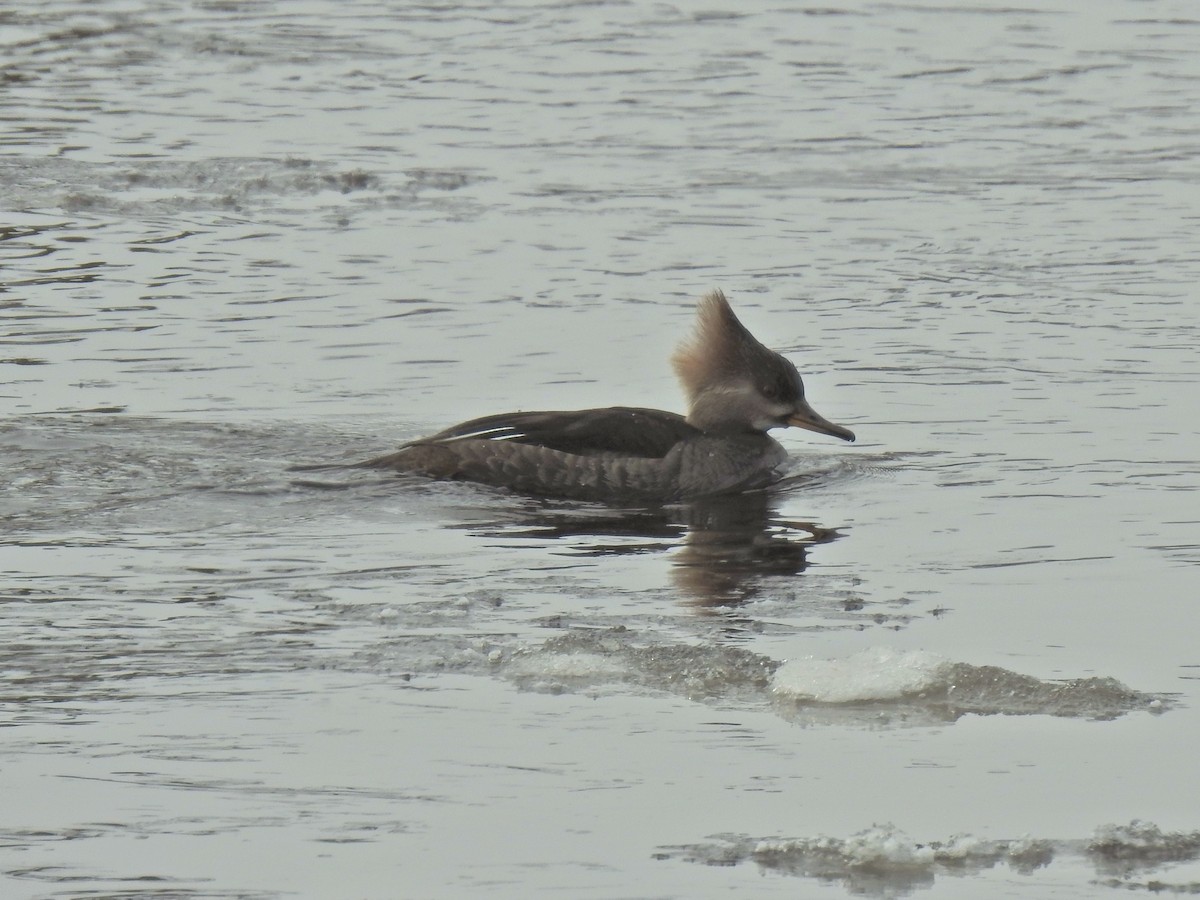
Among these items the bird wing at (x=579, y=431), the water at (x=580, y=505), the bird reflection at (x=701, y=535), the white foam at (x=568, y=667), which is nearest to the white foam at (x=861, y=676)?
the water at (x=580, y=505)

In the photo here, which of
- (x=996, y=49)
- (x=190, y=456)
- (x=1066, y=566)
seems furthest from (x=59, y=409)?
(x=996, y=49)

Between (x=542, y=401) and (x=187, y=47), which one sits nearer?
(x=542, y=401)

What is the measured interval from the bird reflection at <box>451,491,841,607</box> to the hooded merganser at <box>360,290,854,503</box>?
0.82 ft

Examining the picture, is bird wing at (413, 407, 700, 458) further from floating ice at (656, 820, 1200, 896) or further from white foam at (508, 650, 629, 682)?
floating ice at (656, 820, 1200, 896)

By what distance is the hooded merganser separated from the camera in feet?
32.4

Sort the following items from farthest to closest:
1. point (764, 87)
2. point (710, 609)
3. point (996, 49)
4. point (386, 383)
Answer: point (996, 49), point (764, 87), point (386, 383), point (710, 609)

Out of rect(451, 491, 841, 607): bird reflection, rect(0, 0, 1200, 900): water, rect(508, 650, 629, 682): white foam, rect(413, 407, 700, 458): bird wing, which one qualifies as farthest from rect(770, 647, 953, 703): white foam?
rect(413, 407, 700, 458): bird wing

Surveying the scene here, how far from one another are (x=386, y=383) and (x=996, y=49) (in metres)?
11.3

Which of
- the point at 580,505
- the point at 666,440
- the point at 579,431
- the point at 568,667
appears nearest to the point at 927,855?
the point at 568,667

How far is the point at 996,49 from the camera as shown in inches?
826

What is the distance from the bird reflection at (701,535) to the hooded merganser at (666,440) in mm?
251

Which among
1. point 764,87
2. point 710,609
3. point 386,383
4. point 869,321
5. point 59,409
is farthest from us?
point 764,87

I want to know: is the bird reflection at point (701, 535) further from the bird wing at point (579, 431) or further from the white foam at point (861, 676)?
the white foam at point (861, 676)

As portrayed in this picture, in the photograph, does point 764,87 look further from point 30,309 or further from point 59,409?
point 59,409
